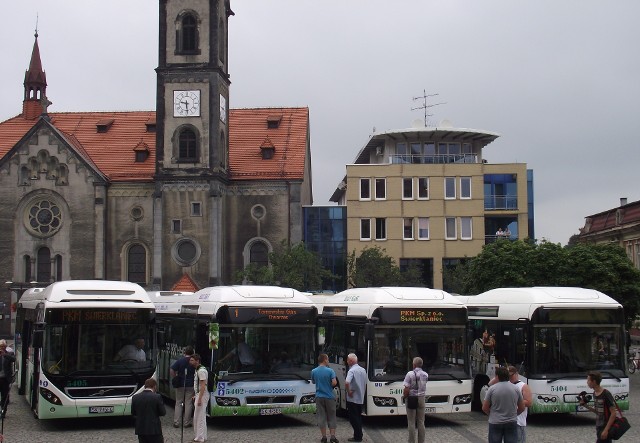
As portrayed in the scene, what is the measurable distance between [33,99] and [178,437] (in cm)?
5449

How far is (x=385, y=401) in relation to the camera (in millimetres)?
20234

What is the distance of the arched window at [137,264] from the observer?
58062 millimetres

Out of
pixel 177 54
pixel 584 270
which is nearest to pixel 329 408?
pixel 584 270

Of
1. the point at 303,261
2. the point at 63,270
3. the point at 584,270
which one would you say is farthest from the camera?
the point at 63,270

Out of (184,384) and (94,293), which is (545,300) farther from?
(94,293)

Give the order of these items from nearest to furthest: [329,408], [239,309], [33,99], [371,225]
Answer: [329,408] < [239,309] < [371,225] < [33,99]

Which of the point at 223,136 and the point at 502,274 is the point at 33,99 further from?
the point at 502,274

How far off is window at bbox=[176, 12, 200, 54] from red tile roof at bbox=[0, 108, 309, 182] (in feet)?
25.5

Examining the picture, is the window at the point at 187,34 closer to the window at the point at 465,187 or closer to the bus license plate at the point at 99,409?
the window at the point at 465,187

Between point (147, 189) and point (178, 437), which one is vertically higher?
point (147, 189)

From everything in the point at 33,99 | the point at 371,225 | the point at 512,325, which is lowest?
the point at 512,325

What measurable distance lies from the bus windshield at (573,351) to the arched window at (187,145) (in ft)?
127

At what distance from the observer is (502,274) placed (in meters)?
38.0

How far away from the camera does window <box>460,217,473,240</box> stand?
61906mm
